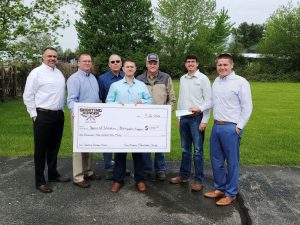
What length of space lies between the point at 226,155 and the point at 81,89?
2.41m

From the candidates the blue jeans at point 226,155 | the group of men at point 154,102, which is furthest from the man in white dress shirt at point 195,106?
the blue jeans at point 226,155

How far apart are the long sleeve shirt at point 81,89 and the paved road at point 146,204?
137 centimetres

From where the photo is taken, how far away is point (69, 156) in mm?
8289

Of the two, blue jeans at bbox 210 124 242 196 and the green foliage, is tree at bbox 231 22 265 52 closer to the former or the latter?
the green foliage

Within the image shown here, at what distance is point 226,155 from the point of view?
558cm

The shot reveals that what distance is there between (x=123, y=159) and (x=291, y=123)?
29.3ft

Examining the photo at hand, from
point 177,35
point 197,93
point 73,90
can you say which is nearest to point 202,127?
point 197,93

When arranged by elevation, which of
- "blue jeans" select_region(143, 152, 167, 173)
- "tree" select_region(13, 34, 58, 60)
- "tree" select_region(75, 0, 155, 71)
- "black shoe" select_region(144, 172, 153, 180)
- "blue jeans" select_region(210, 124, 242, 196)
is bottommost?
"black shoe" select_region(144, 172, 153, 180)

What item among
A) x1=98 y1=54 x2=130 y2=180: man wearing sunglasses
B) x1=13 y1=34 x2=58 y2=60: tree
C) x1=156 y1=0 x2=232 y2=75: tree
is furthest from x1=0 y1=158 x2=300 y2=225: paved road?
x1=156 y1=0 x2=232 y2=75: tree

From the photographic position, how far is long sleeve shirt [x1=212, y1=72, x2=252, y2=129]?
5293 millimetres

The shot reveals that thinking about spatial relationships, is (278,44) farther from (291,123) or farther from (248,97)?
(248,97)

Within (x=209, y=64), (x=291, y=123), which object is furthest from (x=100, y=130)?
(x=209, y=64)

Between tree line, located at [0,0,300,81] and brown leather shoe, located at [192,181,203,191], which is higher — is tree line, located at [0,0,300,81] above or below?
above

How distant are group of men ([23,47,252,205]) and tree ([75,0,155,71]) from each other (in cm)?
3520
